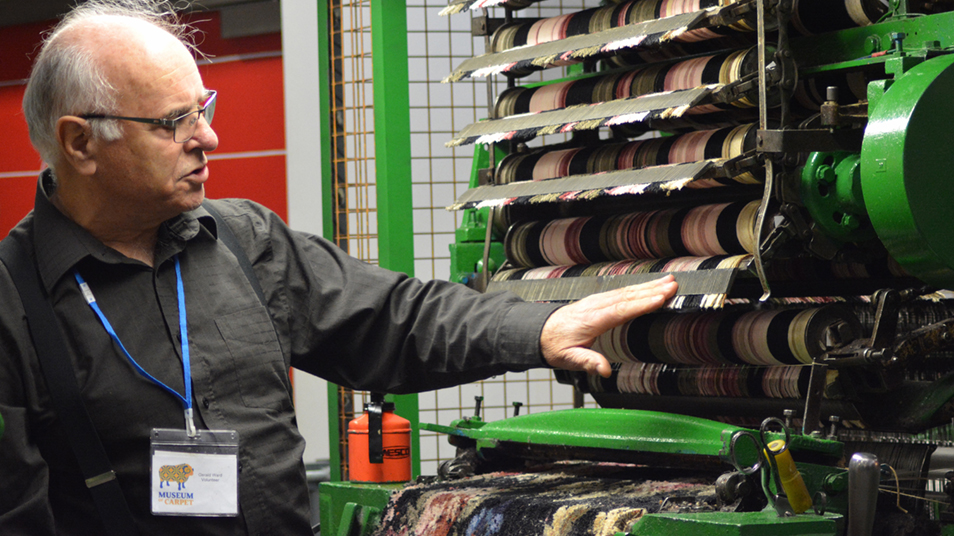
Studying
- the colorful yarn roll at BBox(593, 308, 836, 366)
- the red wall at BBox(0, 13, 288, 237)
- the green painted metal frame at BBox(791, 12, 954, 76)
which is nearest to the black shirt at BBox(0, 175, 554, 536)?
the colorful yarn roll at BBox(593, 308, 836, 366)

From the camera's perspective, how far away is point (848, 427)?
218 cm

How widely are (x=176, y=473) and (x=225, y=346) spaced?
0.23 metres

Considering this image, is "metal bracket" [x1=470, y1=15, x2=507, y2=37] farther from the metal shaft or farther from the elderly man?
the metal shaft

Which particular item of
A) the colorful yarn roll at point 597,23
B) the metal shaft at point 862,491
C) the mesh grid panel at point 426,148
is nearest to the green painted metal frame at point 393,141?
the mesh grid panel at point 426,148

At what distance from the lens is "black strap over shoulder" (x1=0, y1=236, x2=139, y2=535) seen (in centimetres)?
155

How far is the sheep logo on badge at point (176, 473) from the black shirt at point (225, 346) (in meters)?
0.04

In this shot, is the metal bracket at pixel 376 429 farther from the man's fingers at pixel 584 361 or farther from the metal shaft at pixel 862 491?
the metal shaft at pixel 862 491

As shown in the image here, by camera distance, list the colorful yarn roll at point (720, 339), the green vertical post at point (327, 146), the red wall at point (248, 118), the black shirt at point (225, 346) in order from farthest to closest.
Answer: the red wall at point (248, 118) → the green vertical post at point (327, 146) → the colorful yarn roll at point (720, 339) → the black shirt at point (225, 346)

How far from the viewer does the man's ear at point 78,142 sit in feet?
5.36

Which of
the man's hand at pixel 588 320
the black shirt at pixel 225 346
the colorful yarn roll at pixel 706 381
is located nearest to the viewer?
the black shirt at pixel 225 346

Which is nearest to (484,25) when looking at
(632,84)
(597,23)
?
(597,23)

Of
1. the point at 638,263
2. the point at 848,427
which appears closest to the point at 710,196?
the point at 638,263

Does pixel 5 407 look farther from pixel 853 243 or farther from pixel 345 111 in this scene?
pixel 345 111

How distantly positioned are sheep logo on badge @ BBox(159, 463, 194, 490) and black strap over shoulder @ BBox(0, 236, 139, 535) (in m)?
0.07
